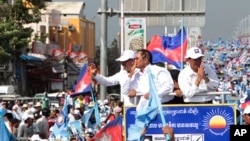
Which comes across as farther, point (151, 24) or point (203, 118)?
point (151, 24)

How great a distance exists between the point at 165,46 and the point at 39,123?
3.67 metres

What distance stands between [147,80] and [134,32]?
41.3 feet

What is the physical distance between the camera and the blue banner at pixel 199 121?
8.56 metres

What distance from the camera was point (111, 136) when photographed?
33.3 feet

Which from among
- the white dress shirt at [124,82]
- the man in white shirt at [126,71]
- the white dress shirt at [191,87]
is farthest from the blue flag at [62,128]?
the white dress shirt at [191,87]

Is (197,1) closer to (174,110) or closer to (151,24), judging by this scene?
(151,24)

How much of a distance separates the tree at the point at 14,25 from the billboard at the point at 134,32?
19086 millimetres

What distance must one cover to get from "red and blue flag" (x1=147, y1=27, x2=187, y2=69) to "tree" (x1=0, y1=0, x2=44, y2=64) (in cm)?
2193

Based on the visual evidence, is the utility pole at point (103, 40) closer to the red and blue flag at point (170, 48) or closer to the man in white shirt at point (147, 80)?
the red and blue flag at point (170, 48)

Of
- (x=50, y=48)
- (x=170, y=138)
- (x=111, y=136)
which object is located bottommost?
(x=50, y=48)

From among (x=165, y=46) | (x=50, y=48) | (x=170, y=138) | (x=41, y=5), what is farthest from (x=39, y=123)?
(x=50, y=48)

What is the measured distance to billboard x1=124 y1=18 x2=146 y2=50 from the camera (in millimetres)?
21203

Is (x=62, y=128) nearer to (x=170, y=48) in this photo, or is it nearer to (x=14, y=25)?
(x=170, y=48)

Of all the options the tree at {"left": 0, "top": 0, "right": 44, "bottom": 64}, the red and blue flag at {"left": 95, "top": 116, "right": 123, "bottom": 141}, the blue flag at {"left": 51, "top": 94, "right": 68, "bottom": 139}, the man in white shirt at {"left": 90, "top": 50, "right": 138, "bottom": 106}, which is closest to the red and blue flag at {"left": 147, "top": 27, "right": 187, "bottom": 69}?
the blue flag at {"left": 51, "top": 94, "right": 68, "bottom": 139}
